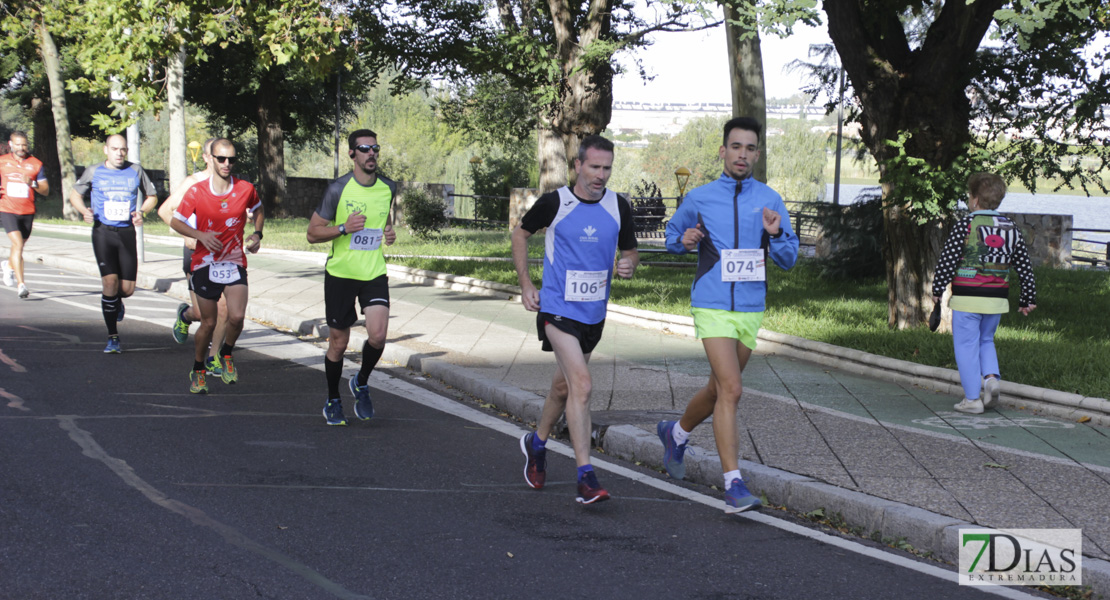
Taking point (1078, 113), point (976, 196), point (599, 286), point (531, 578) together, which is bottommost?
point (531, 578)

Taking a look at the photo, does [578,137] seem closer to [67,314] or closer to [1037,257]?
[67,314]

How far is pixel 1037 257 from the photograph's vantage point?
24844 millimetres

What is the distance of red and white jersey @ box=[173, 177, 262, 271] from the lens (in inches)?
307

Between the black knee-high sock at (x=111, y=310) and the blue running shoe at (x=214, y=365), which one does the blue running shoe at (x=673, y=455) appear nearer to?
the blue running shoe at (x=214, y=365)

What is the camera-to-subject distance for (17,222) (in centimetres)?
1326

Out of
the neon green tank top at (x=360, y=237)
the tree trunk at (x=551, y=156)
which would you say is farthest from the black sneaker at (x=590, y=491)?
the tree trunk at (x=551, y=156)

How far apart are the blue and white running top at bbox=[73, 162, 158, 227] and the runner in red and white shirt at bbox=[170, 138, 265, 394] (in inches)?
93.9

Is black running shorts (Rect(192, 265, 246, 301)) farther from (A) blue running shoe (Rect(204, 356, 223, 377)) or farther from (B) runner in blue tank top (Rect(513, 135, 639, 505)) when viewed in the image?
(B) runner in blue tank top (Rect(513, 135, 639, 505))

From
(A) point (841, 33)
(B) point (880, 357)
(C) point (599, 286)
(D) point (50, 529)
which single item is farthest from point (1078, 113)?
(D) point (50, 529)

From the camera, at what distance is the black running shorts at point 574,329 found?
17.9 feet

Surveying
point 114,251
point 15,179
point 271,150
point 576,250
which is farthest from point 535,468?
point 271,150

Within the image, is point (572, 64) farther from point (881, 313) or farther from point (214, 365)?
point (214, 365)

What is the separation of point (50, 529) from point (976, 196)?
6.30 meters

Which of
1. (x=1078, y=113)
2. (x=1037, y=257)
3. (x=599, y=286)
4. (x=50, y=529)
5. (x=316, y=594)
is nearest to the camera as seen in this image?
(x=316, y=594)
